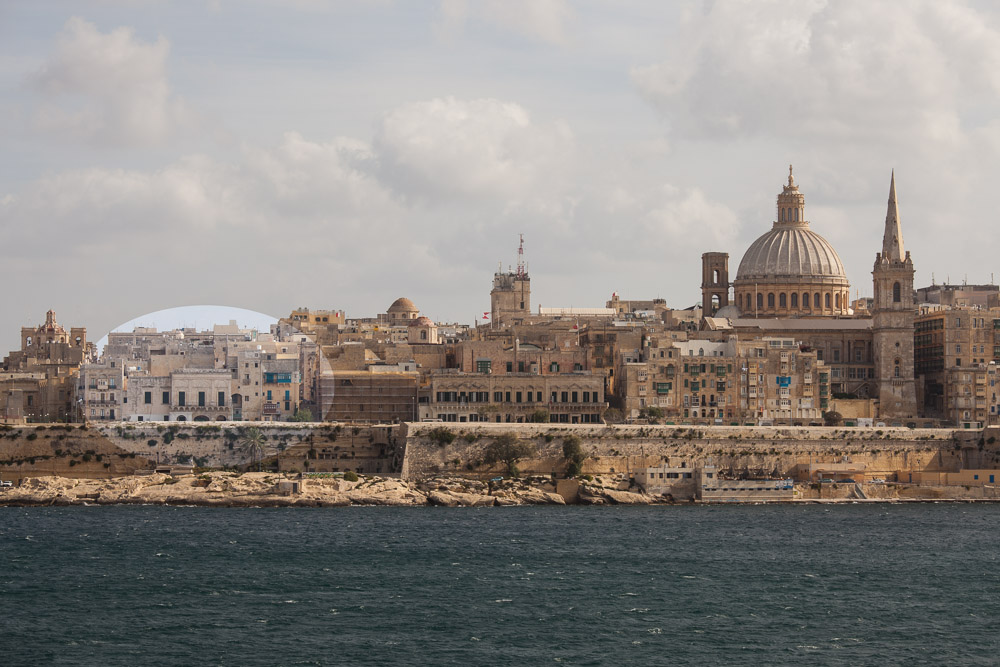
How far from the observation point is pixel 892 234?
9675 cm

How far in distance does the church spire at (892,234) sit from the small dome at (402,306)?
43.8 metres

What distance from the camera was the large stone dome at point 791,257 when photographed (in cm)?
10469

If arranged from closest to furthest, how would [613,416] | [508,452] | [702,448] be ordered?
1. [508,452]
2. [702,448]
3. [613,416]

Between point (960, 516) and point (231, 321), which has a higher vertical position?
point (231, 321)

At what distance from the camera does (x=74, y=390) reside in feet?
292

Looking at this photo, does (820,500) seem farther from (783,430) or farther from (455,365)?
(455,365)

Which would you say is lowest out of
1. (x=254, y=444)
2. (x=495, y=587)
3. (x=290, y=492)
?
(x=495, y=587)

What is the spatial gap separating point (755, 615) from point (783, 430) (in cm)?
3280

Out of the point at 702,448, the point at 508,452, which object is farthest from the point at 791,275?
the point at 508,452

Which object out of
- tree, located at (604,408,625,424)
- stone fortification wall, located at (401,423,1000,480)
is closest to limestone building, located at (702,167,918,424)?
stone fortification wall, located at (401,423,1000,480)

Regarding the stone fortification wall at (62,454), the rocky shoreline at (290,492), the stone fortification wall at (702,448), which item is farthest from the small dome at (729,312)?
the stone fortification wall at (62,454)

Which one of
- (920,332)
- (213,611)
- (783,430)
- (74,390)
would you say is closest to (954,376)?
(920,332)

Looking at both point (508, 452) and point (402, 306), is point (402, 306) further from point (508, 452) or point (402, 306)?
point (508, 452)

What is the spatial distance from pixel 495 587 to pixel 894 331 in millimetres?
48753
